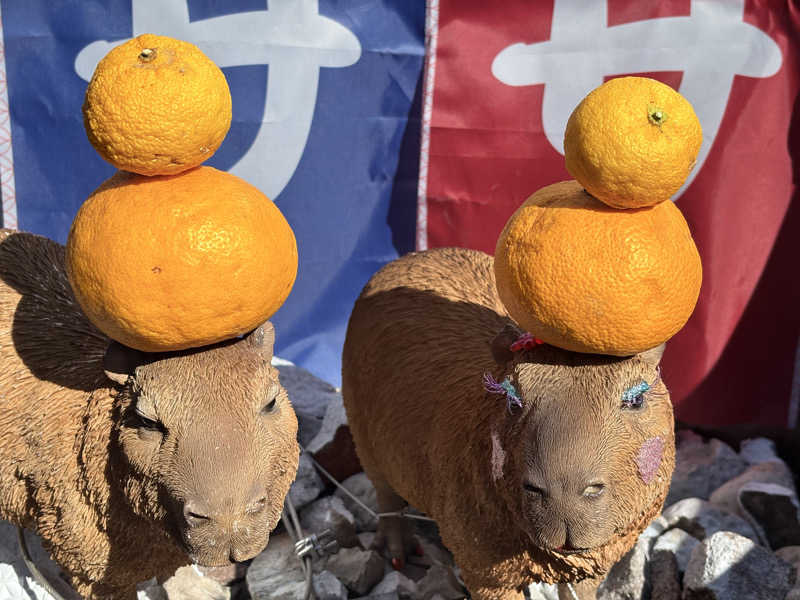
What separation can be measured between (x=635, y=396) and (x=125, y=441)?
1561 mm

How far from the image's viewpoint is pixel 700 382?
5.27m

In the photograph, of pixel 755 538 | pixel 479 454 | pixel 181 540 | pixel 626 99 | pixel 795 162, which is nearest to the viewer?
pixel 626 99

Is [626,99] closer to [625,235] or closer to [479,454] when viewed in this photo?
[625,235]

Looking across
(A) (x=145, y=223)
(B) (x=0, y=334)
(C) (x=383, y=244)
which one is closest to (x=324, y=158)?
(C) (x=383, y=244)

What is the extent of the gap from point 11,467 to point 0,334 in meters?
0.49

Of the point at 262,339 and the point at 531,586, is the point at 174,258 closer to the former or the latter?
the point at 262,339

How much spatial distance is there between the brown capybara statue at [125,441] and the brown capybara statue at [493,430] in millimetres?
724

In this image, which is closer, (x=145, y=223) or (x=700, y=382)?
(x=145, y=223)

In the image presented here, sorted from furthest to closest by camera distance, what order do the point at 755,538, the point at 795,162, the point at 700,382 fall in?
1. the point at 700,382
2. the point at 795,162
3. the point at 755,538

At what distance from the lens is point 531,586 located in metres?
3.97

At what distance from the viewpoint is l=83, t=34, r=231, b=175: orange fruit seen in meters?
2.25

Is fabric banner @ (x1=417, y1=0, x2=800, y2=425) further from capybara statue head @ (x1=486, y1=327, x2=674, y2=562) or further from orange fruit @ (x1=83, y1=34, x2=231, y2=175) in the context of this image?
orange fruit @ (x1=83, y1=34, x2=231, y2=175)

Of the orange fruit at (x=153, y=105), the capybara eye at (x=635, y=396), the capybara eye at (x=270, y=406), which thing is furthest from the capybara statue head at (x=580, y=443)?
the orange fruit at (x=153, y=105)

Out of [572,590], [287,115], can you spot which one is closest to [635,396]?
[572,590]
